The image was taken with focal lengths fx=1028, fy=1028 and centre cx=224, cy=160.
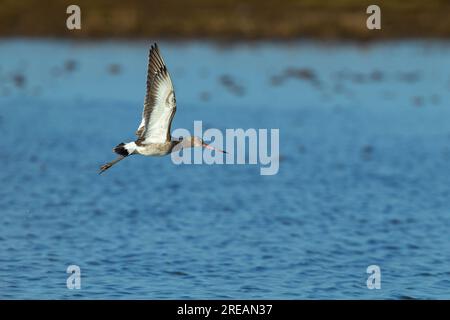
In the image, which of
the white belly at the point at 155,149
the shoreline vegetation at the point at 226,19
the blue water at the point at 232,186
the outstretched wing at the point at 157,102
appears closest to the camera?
the outstretched wing at the point at 157,102

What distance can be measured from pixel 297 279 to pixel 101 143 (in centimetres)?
803

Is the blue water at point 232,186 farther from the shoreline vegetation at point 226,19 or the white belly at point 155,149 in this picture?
Result: the shoreline vegetation at point 226,19

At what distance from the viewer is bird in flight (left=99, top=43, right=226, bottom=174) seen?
371 inches

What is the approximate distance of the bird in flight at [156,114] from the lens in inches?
371

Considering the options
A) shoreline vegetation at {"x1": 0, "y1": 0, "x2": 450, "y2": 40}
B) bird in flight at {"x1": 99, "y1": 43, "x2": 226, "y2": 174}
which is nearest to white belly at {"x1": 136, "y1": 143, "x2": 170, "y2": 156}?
bird in flight at {"x1": 99, "y1": 43, "x2": 226, "y2": 174}

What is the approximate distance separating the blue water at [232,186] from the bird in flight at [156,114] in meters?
1.62

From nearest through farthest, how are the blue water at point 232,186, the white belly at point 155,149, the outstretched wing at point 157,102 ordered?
the outstretched wing at point 157,102 < the white belly at point 155,149 < the blue water at point 232,186

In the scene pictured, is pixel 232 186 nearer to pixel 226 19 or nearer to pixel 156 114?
pixel 156 114

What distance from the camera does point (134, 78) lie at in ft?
81.6

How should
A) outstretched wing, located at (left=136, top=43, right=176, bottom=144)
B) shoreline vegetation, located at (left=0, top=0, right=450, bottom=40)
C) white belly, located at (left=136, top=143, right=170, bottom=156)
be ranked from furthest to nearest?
shoreline vegetation, located at (left=0, top=0, right=450, bottom=40) < white belly, located at (left=136, top=143, right=170, bottom=156) < outstretched wing, located at (left=136, top=43, right=176, bottom=144)

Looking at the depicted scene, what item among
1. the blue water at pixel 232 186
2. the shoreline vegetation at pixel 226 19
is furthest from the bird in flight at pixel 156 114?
the shoreline vegetation at pixel 226 19

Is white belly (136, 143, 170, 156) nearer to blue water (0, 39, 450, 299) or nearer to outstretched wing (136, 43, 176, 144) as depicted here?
outstretched wing (136, 43, 176, 144)

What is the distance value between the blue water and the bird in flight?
162 cm

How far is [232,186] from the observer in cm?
1560
